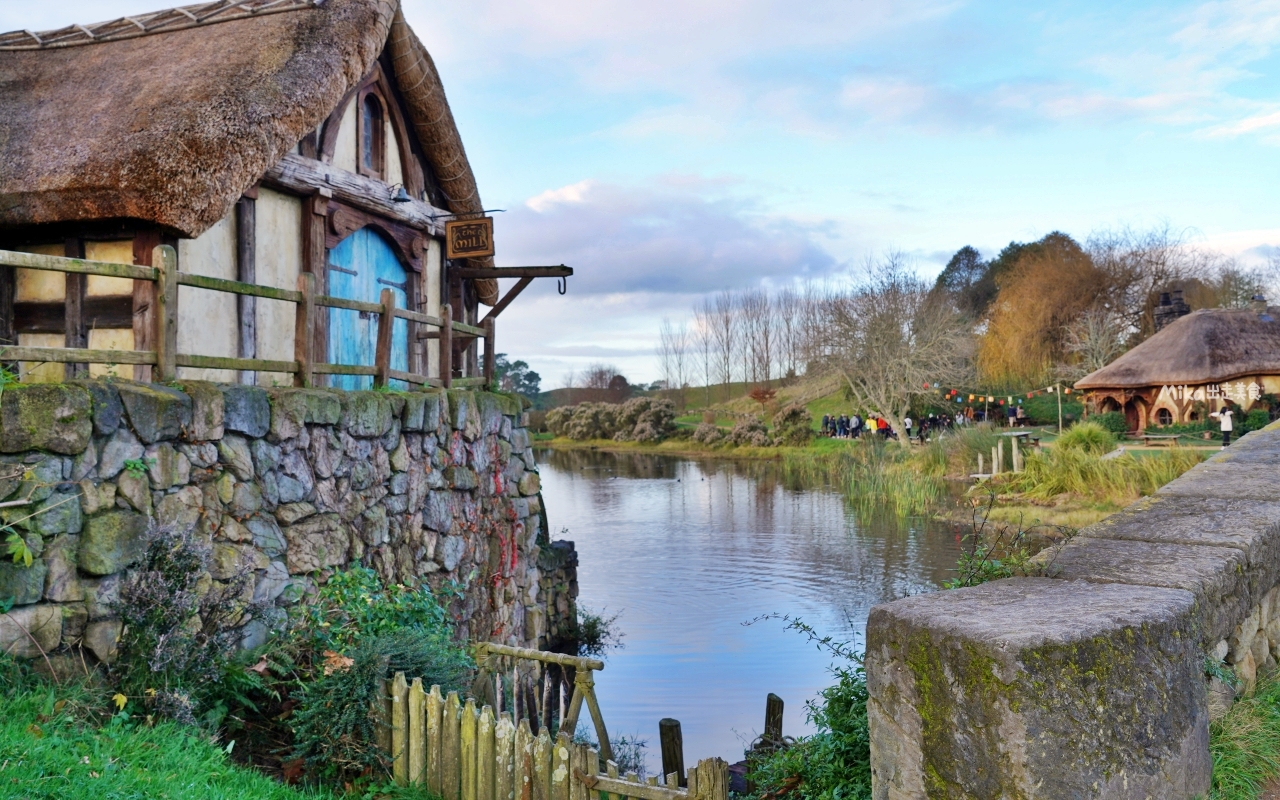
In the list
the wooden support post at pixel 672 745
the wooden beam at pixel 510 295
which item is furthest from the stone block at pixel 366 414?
the wooden beam at pixel 510 295

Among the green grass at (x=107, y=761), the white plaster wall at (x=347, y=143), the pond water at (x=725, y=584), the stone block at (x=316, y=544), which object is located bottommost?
the pond water at (x=725, y=584)

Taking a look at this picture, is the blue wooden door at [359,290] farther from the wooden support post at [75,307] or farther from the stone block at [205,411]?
the stone block at [205,411]

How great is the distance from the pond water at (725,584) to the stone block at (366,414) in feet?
11.8

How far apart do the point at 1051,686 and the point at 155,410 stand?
463cm

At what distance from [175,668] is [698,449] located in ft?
108

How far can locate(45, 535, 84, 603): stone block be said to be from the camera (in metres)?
4.48

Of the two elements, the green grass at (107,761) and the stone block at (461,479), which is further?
the stone block at (461,479)

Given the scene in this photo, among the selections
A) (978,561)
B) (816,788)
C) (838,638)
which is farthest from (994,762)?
(838,638)

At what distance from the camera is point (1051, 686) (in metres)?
2.16

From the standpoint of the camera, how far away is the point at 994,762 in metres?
2.21

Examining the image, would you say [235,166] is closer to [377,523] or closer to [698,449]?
[377,523]

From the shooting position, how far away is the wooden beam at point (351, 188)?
28.1 ft

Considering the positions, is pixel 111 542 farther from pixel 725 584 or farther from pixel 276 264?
pixel 725 584

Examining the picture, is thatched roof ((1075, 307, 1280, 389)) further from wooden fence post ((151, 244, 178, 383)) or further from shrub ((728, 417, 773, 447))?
wooden fence post ((151, 244, 178, 383))
